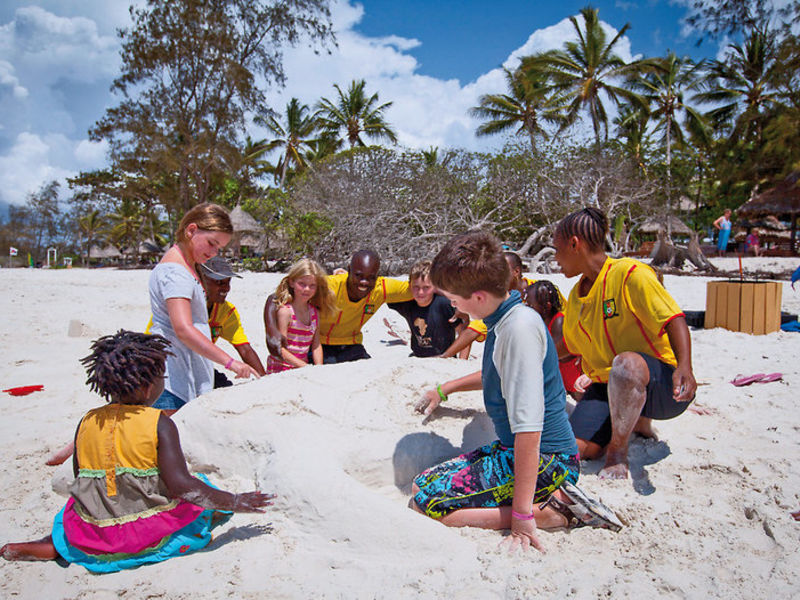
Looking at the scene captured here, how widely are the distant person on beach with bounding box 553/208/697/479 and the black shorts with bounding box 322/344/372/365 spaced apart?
6.21ft

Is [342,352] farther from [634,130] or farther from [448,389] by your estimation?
[634,130]

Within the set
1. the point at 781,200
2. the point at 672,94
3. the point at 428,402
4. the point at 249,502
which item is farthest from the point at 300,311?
the point at 672,94

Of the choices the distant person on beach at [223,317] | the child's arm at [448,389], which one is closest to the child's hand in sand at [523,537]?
the child's arm at [448,389]

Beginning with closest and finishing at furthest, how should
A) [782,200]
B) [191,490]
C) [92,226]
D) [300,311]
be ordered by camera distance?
[191,490] → [300,311] → [782,200] → [92,226]

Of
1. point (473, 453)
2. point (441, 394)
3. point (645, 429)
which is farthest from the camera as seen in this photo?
point (645, 429)

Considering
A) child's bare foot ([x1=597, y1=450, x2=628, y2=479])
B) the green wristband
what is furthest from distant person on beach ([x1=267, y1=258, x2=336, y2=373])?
child's bare foot ([x1=597, y1=450, x2=628, y2=479])

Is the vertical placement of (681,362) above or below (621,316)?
below

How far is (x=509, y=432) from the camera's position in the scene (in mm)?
2051

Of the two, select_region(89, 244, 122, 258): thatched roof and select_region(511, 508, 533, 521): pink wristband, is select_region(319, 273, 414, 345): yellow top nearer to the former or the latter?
select_region(511, 508, 533, 521): pink wristband

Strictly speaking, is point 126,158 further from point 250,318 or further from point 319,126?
point 250,318

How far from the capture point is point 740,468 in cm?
249

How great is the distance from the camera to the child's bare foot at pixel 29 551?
72.1 inches

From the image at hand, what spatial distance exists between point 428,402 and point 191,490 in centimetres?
122

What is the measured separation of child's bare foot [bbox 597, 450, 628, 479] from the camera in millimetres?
2475
